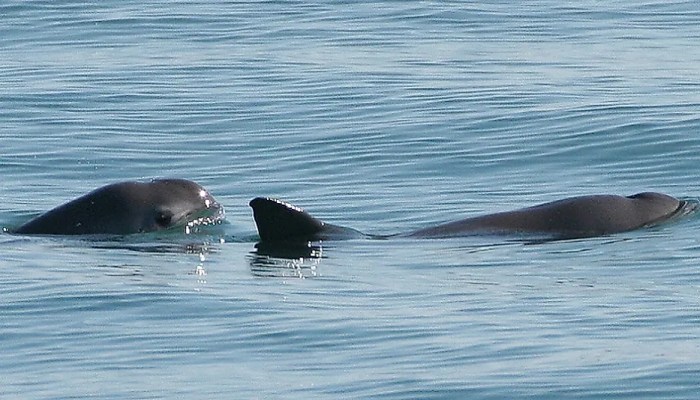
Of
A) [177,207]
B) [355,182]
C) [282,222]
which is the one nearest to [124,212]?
[177,207]

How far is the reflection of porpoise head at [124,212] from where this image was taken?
1738 centimetres

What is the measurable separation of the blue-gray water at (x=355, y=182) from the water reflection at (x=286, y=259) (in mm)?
55

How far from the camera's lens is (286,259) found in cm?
1602

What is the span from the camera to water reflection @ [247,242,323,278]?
15.4 meters

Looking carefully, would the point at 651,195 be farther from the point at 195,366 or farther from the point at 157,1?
the point at 157,1

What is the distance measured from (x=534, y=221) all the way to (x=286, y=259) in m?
2.00

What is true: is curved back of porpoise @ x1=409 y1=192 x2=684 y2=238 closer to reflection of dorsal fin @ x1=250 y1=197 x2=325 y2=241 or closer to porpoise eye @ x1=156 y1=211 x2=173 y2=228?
reflection of dorsal fin @ x1=250 y1=197 x2=325 y2=241

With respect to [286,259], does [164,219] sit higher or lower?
higher

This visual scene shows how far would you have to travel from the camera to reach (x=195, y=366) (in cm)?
1228

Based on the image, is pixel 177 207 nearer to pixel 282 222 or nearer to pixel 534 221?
pixel 282 222

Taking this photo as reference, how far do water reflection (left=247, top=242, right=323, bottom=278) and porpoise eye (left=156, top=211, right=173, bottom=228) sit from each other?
3.41ft

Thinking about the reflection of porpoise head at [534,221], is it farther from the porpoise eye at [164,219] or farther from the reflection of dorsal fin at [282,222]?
the porpoise eye at [164,219]

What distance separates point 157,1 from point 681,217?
20001 millimetres

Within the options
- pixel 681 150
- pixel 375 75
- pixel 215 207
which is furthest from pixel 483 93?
pixel 215 207
